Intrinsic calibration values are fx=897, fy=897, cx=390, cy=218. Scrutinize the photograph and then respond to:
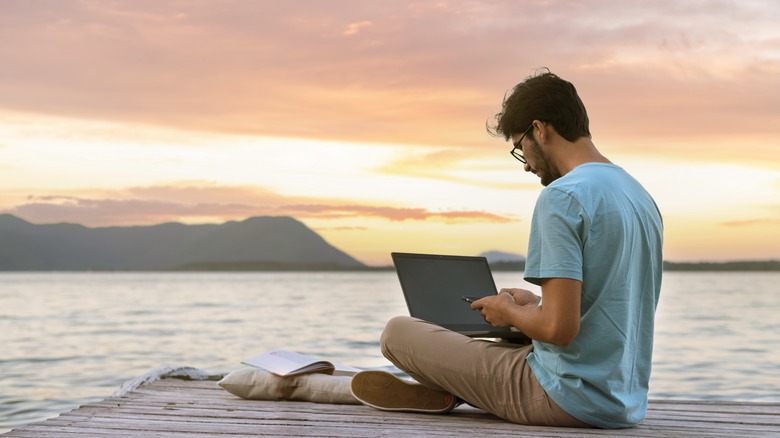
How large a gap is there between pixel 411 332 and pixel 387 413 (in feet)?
1.42

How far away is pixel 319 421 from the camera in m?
3.63

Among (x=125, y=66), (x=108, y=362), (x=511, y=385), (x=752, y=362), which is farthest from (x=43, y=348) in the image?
(x=511, y=385)

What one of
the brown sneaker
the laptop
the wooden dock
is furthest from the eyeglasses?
the brown sneaker

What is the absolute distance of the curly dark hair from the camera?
312 centimetres

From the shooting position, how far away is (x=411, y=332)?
144 inches

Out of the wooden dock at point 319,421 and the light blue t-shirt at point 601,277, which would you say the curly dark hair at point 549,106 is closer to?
the light blue t-shirt at point 601,277

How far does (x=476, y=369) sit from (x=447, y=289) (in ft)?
1.56

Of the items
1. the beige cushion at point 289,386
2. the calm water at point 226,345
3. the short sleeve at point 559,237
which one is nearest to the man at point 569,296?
the short sleeve at point 559,237

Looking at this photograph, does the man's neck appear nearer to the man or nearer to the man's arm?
the man

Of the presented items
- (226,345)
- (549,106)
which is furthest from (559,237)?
(226,345)

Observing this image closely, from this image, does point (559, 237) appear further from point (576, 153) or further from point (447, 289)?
point (447, 289)

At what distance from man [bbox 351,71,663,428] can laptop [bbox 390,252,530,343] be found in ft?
0.77

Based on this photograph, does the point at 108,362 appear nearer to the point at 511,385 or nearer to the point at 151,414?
the point at 151,414

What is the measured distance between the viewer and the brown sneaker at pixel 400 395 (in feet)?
12.7
